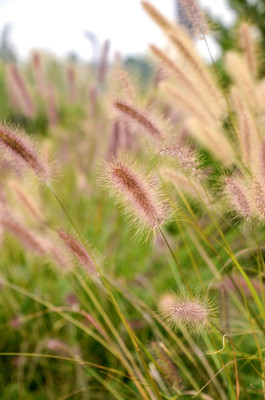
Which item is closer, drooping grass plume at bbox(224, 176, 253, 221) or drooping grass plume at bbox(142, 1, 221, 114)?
drooping grass plume at bbox(224, 176, 253, 221)

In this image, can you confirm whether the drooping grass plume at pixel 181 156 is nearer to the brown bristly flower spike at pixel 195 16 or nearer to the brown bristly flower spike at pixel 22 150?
the brown bristly flower spike at pixel 22 150

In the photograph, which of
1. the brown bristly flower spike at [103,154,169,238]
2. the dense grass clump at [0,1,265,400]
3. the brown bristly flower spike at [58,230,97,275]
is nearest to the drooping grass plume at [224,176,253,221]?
the dense grass clump at [0,1,265,400]

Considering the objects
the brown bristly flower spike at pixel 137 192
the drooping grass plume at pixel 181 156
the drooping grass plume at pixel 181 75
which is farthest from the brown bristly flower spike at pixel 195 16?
the brown bristly flower spike at pixel 137 192

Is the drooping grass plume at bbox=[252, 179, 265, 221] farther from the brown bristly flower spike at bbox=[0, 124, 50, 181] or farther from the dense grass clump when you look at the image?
the brown bristly flower spike at bbox=[0, 124, 50, 181]

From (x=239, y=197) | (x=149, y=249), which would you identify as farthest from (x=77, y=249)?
(x=149, y=249)

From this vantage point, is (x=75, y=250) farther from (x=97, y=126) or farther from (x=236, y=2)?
(x=236, y=2)

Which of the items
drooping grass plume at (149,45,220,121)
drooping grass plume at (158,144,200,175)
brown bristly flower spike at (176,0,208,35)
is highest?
brown bristly flower spike at (176,0,208,35)

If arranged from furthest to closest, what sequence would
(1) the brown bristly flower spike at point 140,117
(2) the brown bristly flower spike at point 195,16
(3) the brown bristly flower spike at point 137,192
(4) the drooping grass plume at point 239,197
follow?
(2) the brown bristly flower spike at point 195,16 < (1) the brown bristly flower spike at point 140,117 < (4) the drooping grass plume at point 239,197 < (3) the brown bristly flower spike at point 137,192
